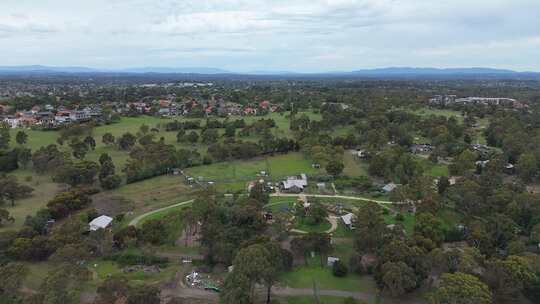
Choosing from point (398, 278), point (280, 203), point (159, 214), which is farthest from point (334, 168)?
point (398, 278)

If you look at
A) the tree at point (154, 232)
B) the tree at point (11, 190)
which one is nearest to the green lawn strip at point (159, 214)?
the tree at point (154, 232)

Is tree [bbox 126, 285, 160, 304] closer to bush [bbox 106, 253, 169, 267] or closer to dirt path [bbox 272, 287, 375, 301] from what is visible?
bush [bbox 106, 253, 169, 267]

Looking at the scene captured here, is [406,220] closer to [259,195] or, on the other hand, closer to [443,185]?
[443,185]

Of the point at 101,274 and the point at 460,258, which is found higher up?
the point at 460,258

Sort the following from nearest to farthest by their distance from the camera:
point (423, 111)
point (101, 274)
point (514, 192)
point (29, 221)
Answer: point (101, 274) < point (29, 221) < point (514, 192) < point (423, 111)

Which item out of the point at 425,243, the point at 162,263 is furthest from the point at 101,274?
the point at 425,243

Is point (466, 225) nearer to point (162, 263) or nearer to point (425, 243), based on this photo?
point (425, 243)

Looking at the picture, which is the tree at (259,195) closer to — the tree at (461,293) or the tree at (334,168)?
the tree at (334,168)
